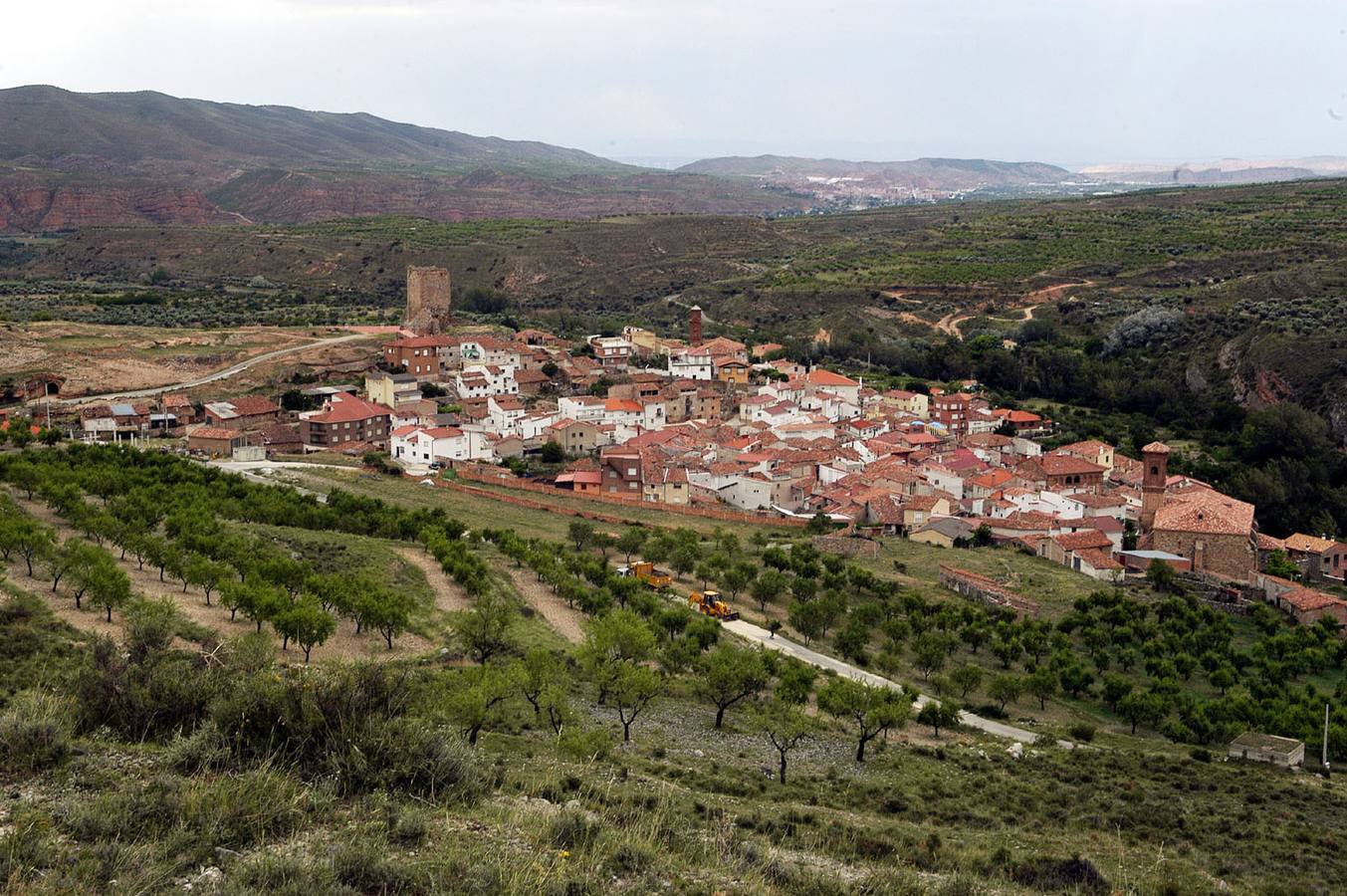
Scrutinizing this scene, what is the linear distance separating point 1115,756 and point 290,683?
12.4 m

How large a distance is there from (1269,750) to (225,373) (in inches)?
1622

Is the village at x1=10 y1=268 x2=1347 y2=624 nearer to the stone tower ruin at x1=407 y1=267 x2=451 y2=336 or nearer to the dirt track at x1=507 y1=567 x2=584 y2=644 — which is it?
the stone tower ruin at x1=407 y1=267 x2=451 y2=336

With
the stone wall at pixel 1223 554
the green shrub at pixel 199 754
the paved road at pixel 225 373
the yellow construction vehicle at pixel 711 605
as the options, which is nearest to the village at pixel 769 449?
the stone wall at pixel 1223 554

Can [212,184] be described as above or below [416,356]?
above

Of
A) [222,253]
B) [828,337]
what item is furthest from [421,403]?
[222,253]

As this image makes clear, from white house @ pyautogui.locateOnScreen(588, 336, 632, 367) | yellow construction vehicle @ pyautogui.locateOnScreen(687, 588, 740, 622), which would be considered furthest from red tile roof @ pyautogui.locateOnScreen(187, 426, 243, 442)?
white house @ pyautogui.locateOnScreen(588, 336, 632, 367)

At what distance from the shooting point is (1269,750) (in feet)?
56.3

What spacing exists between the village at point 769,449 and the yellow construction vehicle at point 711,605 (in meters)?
6.71

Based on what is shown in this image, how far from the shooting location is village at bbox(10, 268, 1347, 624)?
31.5 m

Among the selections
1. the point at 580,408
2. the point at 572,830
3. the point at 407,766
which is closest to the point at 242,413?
the point at 580,408

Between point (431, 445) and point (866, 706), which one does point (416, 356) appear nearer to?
point (431, 445)

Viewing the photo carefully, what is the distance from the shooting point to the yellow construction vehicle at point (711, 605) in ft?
79.3

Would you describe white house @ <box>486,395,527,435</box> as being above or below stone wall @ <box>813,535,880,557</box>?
above

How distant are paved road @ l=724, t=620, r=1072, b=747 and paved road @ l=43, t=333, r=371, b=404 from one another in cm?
2888
